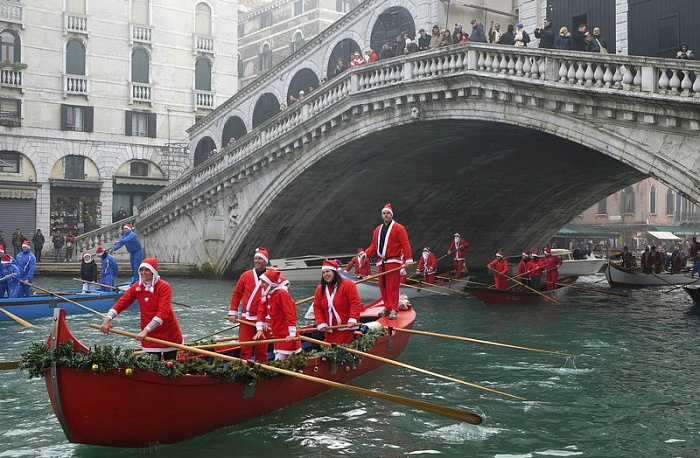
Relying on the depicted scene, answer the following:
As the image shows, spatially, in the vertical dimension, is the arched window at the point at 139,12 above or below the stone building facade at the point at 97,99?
above

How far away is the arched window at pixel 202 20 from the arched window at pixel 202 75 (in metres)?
1.33

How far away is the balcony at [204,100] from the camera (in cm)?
3497

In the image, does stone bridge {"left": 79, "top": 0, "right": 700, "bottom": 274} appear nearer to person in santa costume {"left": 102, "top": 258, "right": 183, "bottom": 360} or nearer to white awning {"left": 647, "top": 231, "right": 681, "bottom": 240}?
person in santa costume {"left": 102, "top": 258, "right": 183, "bottom": 360}

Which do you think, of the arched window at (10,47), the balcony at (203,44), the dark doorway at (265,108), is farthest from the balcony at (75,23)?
the dark doorway at (265,108)

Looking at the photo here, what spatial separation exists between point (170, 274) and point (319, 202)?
5.72 metres

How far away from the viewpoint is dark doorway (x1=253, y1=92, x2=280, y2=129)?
29.8m

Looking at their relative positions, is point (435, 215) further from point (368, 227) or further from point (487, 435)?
point (487, 435)

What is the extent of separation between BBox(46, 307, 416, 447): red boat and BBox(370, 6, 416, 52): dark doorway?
1744 centimetres

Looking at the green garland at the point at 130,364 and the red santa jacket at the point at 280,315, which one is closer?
the green garland at the point at 130,364

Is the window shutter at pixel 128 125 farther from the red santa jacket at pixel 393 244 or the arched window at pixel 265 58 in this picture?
the red santa jacket at pixel 393 244

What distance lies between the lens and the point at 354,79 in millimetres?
20141

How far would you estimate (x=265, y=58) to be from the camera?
47969mm

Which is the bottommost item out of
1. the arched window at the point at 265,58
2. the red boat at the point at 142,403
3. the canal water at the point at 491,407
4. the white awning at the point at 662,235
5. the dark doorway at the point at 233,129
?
the canal water at the point at 491,407

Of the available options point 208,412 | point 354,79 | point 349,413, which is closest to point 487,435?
point 349,413
